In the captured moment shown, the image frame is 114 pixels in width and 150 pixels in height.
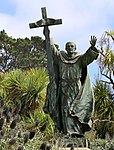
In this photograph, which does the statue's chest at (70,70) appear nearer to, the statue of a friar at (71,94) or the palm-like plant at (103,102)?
the statue of a friar at (71,94)

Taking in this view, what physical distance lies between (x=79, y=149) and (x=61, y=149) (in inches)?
23.4

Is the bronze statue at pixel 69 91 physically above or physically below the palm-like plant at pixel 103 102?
above

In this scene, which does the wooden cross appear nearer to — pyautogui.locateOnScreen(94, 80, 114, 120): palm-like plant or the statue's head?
the statue's head

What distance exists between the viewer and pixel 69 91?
29.3 feet

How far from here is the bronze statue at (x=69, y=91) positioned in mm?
8891

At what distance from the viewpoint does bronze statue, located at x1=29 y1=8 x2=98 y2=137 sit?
350 inches

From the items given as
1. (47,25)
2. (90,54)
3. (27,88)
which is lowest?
(27,88)

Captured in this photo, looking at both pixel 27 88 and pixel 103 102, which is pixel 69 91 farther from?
pixel 103 102

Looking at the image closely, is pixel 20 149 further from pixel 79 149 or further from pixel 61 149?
pixel 79 149

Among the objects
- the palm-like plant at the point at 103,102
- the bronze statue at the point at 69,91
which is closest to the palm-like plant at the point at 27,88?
the palm-like plant at the point at 103,102

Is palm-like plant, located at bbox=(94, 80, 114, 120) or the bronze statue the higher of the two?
the bronze statue

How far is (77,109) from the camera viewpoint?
8883mm

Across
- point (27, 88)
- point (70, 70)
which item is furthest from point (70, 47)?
point (27, 88)

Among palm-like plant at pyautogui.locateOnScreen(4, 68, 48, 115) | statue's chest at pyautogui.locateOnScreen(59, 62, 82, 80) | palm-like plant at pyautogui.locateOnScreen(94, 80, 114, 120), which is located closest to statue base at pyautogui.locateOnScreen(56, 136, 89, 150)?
statue's chest at pyautogui.locateOnScreen(59, 62, 82, 80)
